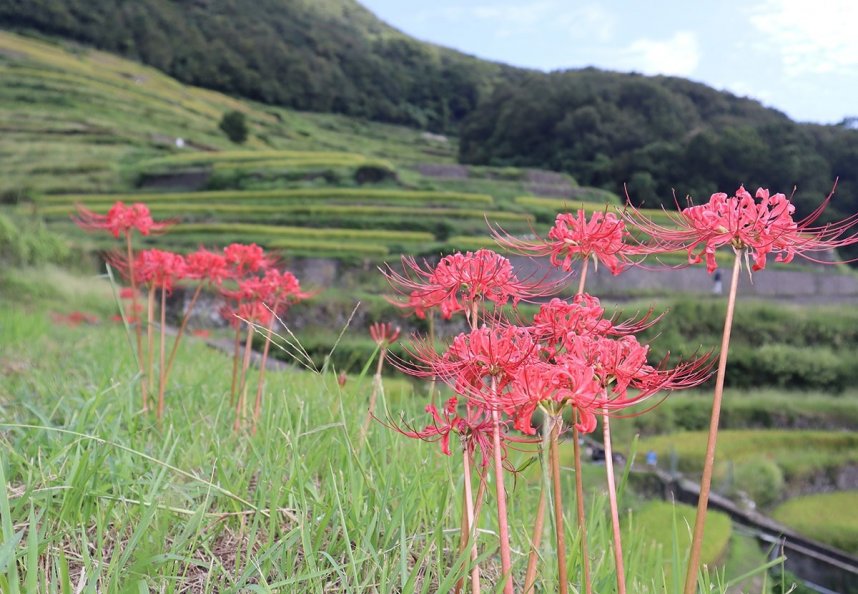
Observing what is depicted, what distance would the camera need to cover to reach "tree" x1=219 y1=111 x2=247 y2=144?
37.9 m

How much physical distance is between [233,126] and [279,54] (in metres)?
20.1

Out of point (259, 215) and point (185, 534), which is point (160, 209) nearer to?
point (259, 215)

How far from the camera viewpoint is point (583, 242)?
44.0 inches

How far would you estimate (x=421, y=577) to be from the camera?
4.79 feet

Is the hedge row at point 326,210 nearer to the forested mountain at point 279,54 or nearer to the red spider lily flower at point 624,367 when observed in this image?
the red spider lily flower at point 624,367

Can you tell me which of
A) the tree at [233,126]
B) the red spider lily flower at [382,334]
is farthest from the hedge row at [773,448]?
the tree at [233,126]

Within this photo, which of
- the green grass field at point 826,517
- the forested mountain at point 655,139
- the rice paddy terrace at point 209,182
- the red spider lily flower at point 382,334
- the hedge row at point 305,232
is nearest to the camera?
the red spider lily flower at point 382,334

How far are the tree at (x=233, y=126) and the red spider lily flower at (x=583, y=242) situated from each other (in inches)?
1546

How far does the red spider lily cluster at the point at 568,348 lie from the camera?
2.64ft

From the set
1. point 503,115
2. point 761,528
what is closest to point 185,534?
point 761,528

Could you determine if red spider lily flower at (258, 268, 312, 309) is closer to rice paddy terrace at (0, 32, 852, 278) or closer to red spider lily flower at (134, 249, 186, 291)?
red spider lily flower at (134, 249, 186, 291)

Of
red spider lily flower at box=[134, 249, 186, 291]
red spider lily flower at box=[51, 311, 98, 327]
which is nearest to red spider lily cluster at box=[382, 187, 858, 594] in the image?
red spider lily flower at box=[134, 249, 186, 291]

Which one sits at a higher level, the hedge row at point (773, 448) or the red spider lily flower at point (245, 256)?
the red spider lily flower at point (245, 256)

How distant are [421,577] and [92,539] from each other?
69 cm
